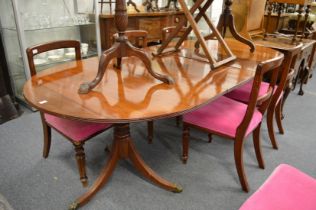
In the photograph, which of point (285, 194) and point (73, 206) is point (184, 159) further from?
point (285, 194)

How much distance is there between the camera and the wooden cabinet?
283 cm

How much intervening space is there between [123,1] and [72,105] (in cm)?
56

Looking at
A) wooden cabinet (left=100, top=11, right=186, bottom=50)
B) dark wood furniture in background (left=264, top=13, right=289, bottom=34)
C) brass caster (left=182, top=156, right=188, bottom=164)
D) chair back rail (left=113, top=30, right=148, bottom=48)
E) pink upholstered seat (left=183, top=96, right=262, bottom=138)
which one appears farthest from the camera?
dark wood furniture in background (left=264, top=13, right=289, bottom=34)

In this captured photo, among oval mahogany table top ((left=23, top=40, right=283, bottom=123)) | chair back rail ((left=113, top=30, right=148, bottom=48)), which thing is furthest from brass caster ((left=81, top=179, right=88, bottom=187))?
chair back rail ((left=113, top=30, right=148, bottom=48))

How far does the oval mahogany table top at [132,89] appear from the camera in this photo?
1.05 meters

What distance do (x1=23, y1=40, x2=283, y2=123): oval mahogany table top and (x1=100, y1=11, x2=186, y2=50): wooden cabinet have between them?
48.0 inches

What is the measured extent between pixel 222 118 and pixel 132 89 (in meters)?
0.65

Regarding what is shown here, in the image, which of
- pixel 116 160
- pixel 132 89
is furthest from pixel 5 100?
pixel 132 89

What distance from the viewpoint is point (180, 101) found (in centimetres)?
114

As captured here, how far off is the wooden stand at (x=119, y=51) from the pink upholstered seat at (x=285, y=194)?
0.66 meters

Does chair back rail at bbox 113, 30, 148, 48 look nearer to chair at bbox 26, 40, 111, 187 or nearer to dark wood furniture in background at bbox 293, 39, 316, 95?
chair at bbox 26, 40, 111, 187

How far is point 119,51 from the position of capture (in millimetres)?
1319

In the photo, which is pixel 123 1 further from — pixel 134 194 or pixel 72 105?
pixel 134 194

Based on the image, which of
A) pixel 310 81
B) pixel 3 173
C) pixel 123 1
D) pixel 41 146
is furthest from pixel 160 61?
pixel 310 81
